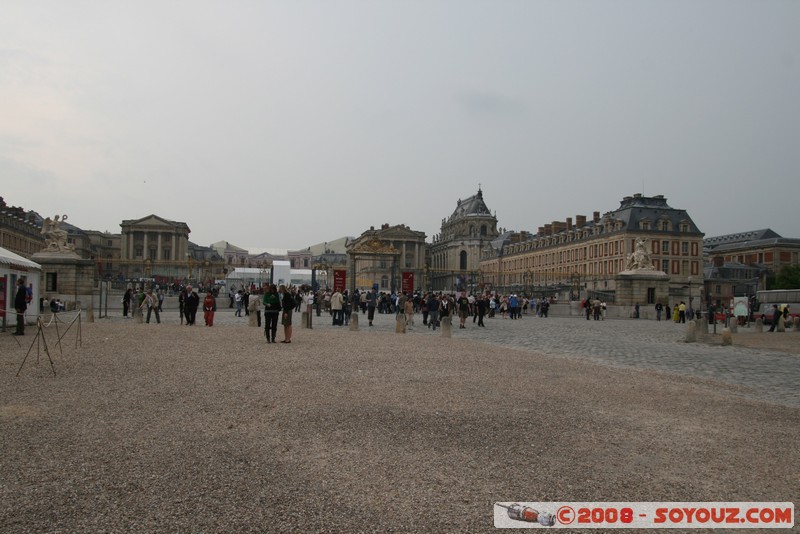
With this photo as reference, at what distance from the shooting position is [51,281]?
36.0 meters

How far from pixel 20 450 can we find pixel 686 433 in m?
6.70

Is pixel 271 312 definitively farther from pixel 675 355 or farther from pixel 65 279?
pixel 65 279

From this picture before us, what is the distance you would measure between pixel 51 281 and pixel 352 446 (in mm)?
34625

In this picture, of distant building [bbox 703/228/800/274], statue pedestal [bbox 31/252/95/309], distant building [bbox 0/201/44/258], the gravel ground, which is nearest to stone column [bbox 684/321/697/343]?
the gravel ground

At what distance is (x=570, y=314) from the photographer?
43719mm

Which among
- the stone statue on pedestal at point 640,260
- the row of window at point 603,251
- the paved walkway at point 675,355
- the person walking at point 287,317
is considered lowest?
the paved walkway at point 675,355

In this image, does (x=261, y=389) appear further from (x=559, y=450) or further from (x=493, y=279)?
(x=493, y=279)

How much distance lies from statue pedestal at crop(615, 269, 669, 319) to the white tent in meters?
31.4

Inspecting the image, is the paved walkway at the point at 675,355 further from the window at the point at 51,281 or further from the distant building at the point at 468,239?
the distant building at the point at 468,239

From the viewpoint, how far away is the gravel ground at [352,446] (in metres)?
4.84

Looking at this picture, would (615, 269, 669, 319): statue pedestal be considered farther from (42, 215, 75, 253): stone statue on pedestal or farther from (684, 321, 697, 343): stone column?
(42, 215, 75, 253): stone statue on pedestal

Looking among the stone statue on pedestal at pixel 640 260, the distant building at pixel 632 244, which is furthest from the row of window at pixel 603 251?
the stone statue on pedestal at pixel 640 260

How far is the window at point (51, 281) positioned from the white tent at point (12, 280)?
1274 centimetres

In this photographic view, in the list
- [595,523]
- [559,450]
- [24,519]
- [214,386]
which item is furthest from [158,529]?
[214,386]
